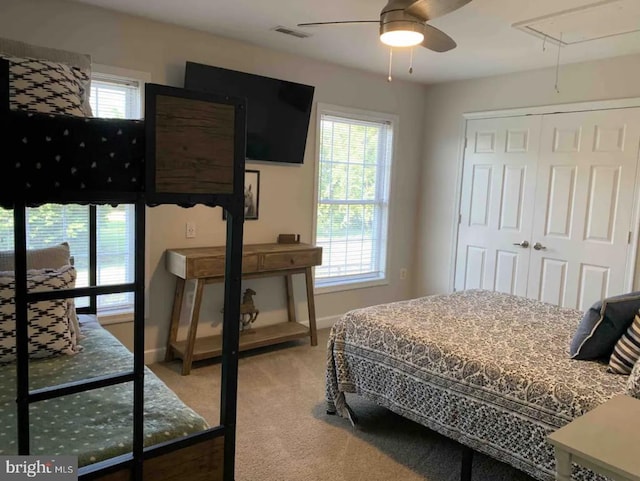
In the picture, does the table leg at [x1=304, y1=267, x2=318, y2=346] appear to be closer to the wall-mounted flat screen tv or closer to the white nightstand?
the wall-mounted flat screen tv

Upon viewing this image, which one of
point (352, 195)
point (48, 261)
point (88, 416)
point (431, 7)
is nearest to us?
point (88, 416)

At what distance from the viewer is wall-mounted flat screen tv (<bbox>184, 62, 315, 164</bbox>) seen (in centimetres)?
365

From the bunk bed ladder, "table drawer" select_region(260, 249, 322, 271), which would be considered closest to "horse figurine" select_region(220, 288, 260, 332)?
"table drawer" select_region(260, 249, 322, 271)

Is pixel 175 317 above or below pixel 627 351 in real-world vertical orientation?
below

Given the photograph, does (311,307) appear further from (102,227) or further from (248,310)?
(102,227)

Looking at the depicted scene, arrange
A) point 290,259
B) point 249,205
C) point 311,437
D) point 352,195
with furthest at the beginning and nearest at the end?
point 352,195 < point 249,205 < point 290,259 < point 311,437

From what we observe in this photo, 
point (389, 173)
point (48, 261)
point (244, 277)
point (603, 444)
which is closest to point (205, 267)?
point (244, 277)

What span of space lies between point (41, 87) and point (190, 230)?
1845 mm

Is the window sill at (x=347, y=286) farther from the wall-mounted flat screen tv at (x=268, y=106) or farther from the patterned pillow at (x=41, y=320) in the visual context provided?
the patterned pillow at (x=41, y=320)

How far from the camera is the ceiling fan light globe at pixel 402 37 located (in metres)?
2.47

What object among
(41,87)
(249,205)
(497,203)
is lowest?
(249,205)

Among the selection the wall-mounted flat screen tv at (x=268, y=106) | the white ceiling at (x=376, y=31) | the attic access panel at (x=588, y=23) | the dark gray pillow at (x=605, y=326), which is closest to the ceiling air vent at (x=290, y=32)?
the white ceiling at (x=376, y=31)

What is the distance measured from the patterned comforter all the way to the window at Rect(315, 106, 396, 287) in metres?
1.68

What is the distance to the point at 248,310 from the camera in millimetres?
4020
